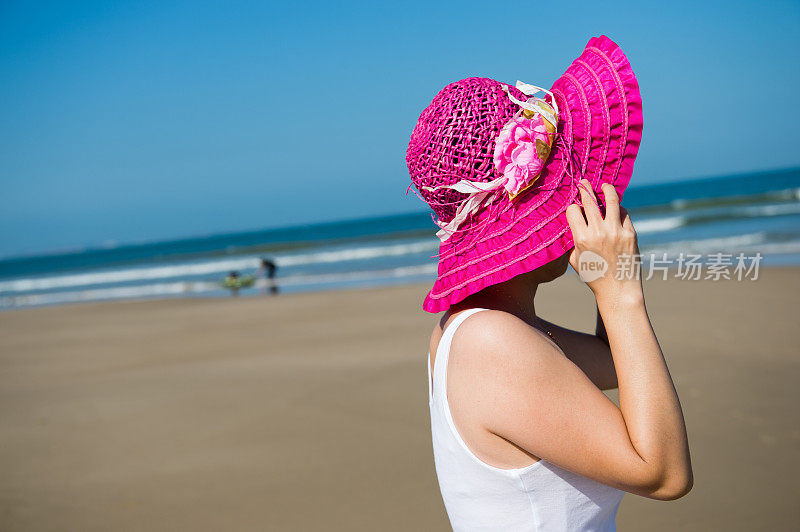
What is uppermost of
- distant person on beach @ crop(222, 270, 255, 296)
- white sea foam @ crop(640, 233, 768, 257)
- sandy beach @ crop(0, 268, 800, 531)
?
sandy beach @ crop(0, 268, 800, 531)

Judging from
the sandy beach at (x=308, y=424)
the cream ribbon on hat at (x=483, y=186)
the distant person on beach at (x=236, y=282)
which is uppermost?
the cream ribbon on hat at (x=483, y=186)

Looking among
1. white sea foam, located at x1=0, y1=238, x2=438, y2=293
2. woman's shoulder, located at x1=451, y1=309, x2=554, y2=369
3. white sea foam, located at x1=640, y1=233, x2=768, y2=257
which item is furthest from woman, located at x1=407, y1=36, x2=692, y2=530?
white sea foam, located at x1=0, y1=238, x2=438, y2=293

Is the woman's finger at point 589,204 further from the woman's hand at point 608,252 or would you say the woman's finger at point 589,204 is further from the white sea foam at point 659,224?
the white sea foam at point 659,224

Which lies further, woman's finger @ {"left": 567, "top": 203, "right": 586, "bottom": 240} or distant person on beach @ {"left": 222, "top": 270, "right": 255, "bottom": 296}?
distant person on beach @ {"left": 222, "top": 270, "right": 255, "bottom": 296}

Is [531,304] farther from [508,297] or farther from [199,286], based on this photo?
[199,286]

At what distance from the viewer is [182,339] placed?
8.66 m

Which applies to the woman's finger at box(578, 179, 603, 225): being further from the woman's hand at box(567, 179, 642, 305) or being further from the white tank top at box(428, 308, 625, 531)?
the white tank top at box(428, 308, 625, 531)

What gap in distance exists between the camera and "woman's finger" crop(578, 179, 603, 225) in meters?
1.09

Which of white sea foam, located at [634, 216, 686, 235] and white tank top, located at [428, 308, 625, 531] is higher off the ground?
white tank top, located at [428, 308, 625, 531]

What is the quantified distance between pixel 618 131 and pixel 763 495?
2.91 m

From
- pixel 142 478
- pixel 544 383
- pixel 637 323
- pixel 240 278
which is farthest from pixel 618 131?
pixel 240 278

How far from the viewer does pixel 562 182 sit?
1193 mm

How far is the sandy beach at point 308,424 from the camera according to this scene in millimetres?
3363

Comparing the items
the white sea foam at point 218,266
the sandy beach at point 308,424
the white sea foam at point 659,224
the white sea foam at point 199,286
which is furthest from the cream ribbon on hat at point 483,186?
the white sea foam at point 659,224
